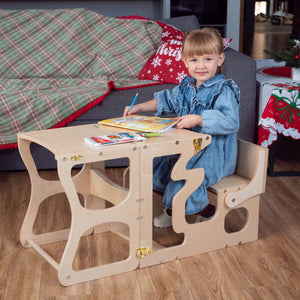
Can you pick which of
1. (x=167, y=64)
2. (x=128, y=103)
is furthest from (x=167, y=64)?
(x=128, y=103)

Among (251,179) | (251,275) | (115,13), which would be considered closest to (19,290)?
(251,275)

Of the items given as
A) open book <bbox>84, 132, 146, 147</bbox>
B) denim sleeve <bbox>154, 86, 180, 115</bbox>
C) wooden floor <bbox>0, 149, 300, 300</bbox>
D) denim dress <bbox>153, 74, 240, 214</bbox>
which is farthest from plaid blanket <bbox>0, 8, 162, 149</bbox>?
open book <bbox>84, 132, 146, 147</bbox>

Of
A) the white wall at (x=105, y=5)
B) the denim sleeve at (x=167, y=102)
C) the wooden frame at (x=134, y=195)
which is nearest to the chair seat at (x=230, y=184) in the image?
the wooden frame at (x=134, y=195)

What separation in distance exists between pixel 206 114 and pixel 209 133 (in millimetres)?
63

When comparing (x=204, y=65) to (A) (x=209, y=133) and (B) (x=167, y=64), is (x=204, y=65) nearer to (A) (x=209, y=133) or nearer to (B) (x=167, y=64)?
(A) (x=209, y=133)

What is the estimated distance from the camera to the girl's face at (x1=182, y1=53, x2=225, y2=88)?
1.86m

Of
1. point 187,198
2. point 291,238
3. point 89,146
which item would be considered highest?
point 89,146

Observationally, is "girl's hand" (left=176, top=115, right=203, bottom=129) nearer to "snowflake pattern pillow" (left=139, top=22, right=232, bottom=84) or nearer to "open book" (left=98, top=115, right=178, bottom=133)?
"open book" (left=98, top=115, right=178, bottom=133)

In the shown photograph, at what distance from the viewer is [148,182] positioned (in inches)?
63.9

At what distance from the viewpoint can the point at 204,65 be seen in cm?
186

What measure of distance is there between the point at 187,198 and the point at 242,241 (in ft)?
0.93

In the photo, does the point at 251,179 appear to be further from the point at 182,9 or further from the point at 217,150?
the point at 182,9

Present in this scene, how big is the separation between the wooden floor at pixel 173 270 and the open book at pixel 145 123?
1.38ft

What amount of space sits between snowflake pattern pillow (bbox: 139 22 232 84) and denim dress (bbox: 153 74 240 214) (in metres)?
0.79
